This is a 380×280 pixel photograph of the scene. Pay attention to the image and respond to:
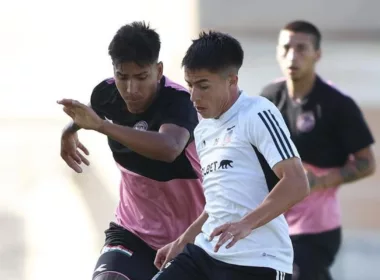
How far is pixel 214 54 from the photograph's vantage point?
394 centimetres

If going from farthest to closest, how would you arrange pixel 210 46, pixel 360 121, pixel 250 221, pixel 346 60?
1. pixel 346 60
2. pixel 360 121
3. pixel 210 46
4. pixel 250 221

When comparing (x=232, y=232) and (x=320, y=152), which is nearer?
(x=232, y=232)

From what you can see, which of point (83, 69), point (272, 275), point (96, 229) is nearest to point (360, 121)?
point (272, 275)

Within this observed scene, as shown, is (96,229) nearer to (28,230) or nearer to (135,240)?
(28,230)

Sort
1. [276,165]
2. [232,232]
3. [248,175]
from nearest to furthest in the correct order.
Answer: [232,232] < [276,165] < [248,175]

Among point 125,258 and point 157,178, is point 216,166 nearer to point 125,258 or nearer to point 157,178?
point 157,178

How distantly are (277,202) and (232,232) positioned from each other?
0.18 meters

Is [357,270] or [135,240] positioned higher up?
[135,240]

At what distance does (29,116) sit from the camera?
9.77 m

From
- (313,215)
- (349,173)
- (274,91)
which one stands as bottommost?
(313,215)

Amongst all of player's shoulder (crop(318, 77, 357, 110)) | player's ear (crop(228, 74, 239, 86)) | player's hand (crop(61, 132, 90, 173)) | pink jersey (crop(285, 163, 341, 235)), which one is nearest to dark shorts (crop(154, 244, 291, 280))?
player's ear (crop(228, 74, 239, 86))

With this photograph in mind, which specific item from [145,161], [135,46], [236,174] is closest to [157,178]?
[145,161]

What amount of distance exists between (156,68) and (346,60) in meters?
6.33

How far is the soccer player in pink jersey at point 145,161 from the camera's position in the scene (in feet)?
14.2
